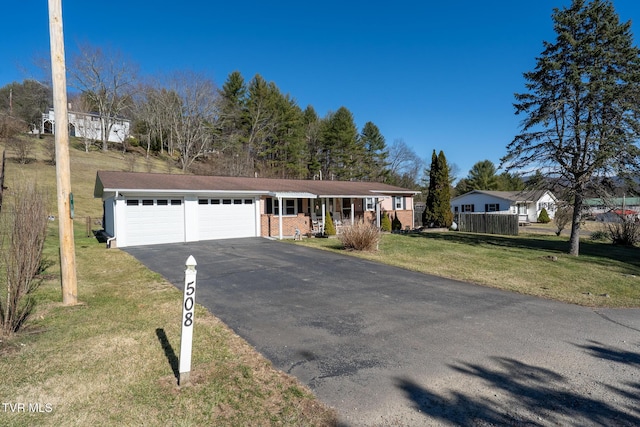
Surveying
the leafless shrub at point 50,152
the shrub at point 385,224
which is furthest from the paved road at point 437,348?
the leafless shrub at point 50,152

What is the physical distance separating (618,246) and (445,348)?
715 inches

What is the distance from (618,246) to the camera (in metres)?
17.0

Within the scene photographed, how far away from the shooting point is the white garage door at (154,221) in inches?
571

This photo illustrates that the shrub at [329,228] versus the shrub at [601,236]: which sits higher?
the shrub at [329,228]

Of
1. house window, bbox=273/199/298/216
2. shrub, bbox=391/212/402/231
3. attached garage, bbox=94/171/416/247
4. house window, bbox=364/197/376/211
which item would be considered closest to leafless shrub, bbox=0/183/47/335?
attached garage, bbox=94/171/416/247

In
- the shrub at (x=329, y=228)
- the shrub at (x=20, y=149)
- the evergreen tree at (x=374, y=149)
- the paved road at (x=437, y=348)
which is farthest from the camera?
the evergreen tree at (x=374, y=149)

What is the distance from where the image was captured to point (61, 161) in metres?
5.99

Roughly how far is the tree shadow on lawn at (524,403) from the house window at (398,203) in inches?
847

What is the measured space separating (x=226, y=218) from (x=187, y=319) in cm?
1400

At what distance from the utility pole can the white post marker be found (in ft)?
12.9

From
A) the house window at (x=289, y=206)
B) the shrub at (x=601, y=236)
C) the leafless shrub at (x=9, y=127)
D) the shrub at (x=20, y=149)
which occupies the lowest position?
the shrub at (x=601, y=236)

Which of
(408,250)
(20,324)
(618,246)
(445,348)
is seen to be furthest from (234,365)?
(618,246)

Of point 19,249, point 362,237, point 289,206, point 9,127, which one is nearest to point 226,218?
point 289,206

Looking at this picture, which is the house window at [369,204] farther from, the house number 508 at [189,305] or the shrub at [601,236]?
the house number 508 at [189,305]
